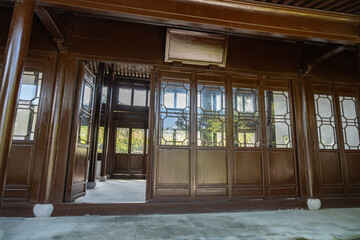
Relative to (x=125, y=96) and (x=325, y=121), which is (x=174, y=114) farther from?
(x=125, y=96)

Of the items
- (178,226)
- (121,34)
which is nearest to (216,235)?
(178,226)

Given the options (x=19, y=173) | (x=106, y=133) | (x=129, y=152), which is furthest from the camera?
(x=129, y=152)

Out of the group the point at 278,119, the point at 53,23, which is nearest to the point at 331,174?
the point at 278,119

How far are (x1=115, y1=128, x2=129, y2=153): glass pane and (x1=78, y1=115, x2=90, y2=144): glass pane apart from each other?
4073mm

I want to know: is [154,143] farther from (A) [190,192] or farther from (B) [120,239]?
(B) [120,239]

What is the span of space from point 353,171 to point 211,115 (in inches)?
104

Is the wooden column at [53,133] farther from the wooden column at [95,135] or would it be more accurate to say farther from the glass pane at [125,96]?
the glass pane at [125,96]

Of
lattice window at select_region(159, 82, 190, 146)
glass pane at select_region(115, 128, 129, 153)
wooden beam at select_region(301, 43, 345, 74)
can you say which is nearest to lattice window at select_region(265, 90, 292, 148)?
wooden beam at select_region(301, 43, 345, 74)

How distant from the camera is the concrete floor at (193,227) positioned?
201 cm

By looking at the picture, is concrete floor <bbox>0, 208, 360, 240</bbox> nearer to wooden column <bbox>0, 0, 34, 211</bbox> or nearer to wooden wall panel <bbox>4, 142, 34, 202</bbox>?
wooden wall panel <bbox>4, 142, 34, 202</bbox>

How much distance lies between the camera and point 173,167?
3.06 meters

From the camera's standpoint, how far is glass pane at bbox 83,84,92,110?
334 centimetres

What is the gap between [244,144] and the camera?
Result: 3303 millimetres

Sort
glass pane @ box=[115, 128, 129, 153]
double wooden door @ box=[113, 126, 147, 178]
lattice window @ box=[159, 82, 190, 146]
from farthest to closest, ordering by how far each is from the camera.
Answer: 1. glass pane @ box=[115, 128, 129, 153]
2. double wooden door @ box=[113, 126, 147, 178]
3. lattice window @ box=[159, 82, 190, 146]
